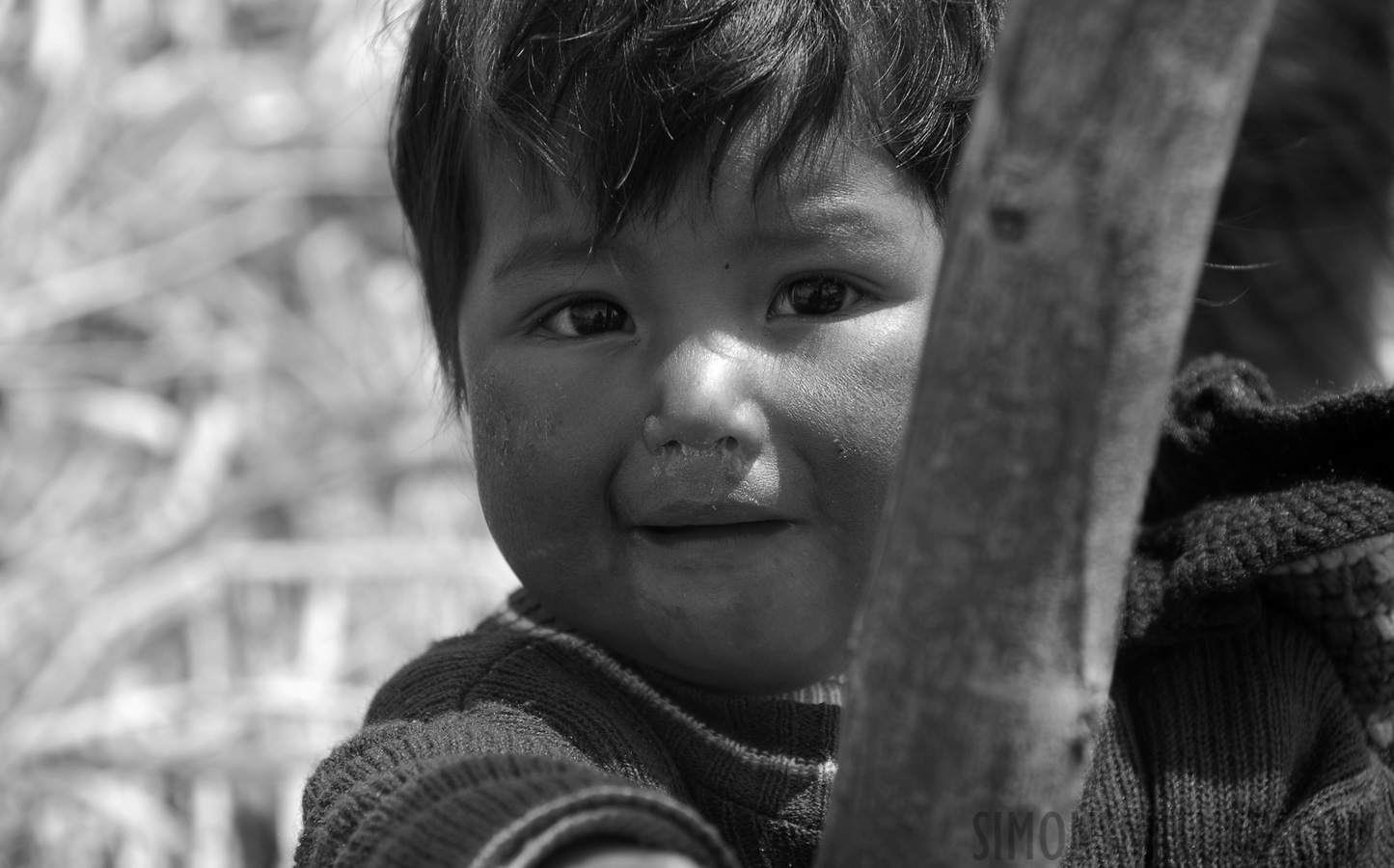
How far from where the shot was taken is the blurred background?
254cm

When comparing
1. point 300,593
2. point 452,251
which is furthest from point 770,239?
point 300,593

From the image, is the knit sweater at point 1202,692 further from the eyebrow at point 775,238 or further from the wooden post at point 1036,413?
the wooden post at point 1036,413

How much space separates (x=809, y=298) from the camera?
109cm

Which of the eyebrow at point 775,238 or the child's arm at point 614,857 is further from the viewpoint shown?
the eyebrow at point 775,238

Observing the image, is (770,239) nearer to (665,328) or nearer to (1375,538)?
(665,328)

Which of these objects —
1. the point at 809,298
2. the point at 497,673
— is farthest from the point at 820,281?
the point at 497,673

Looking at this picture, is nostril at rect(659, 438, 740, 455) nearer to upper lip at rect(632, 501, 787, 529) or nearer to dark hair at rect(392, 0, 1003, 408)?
upper lip at rect(632, 501, 787, 529)

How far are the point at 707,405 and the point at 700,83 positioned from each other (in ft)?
0.76

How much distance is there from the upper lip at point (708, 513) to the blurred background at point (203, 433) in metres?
1.57

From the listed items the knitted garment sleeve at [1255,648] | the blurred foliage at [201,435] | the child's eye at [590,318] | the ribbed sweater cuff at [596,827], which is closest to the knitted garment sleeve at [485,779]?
the ribbed sweater cuff at [596,827]

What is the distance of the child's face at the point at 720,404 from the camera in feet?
3.45

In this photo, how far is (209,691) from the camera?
2.59 m

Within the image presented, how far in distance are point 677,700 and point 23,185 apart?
2.65 metres

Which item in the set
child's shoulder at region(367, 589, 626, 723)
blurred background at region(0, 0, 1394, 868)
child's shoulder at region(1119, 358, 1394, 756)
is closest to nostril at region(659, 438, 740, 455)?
child's shoulder at region(367, 589, 626, 723)
